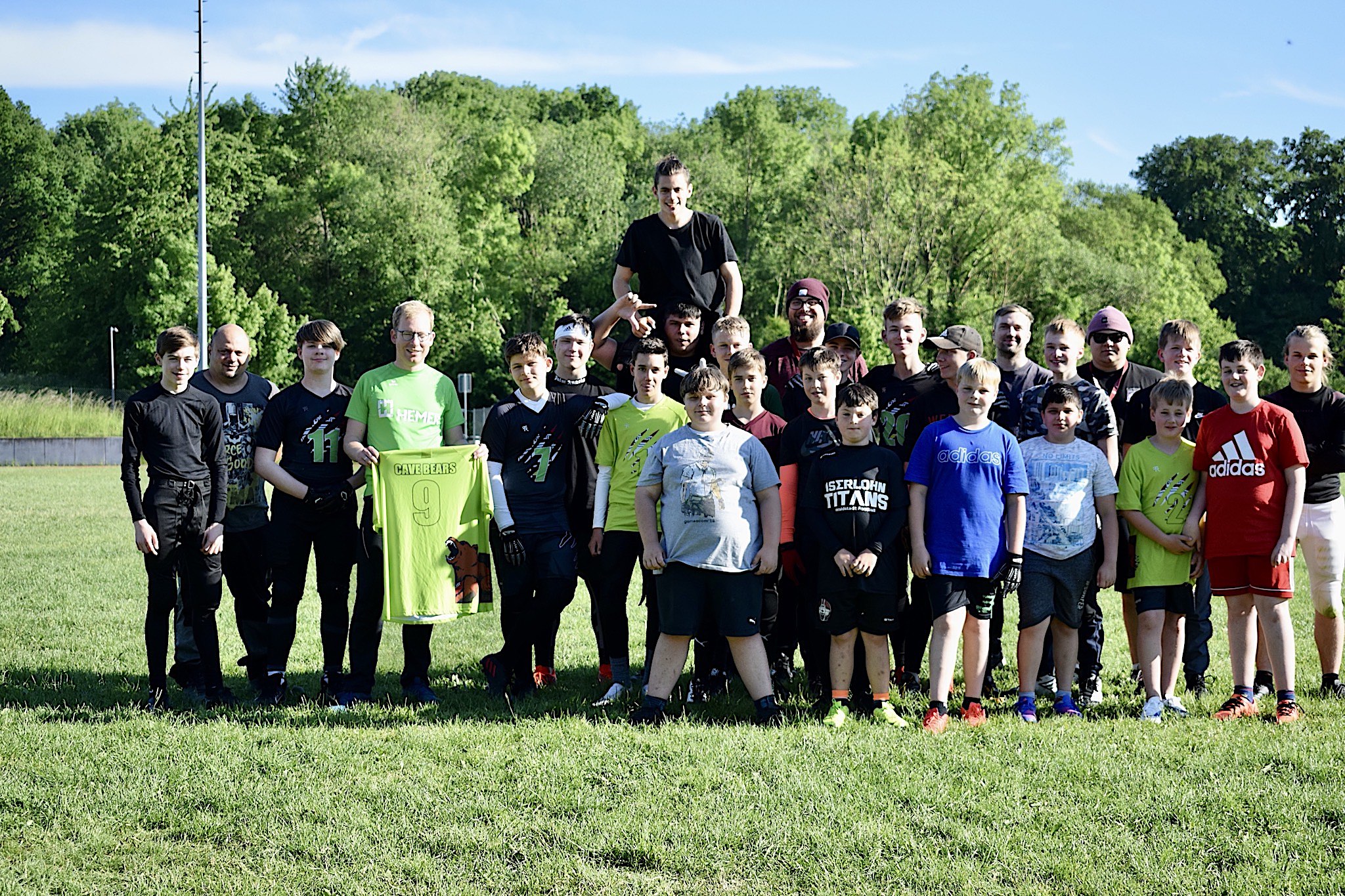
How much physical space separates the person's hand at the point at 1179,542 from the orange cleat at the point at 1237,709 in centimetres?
83

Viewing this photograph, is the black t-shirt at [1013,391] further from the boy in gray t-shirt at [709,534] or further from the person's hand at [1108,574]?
the boy in gray t-shirt at [709,534]

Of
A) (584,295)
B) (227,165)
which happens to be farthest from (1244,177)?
(227,165)

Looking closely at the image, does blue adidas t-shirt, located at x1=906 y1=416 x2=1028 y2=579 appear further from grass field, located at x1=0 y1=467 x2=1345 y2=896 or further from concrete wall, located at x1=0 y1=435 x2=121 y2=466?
concrete wall, located at x1=0 y1=435 x2=121 y2=466

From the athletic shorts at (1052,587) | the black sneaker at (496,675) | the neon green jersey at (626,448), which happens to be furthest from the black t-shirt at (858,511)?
the black sneaker at (496,675)

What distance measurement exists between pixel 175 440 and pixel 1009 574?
15.1 feet

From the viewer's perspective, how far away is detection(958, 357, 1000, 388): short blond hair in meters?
6.08

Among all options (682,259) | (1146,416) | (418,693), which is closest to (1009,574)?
(1146,416)

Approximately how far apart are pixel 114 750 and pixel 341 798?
1.43m

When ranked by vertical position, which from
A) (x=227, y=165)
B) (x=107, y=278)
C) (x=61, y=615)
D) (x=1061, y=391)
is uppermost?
(x=227, y=165)

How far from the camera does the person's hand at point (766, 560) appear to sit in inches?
239

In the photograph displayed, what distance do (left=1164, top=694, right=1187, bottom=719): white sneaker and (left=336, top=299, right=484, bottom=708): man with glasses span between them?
410 cm

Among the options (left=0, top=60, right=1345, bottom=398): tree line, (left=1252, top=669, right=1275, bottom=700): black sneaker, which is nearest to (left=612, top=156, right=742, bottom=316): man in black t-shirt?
(left=1252, top=669, right=1275, bottom=700): black sneaker

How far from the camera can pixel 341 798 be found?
491 centimetres

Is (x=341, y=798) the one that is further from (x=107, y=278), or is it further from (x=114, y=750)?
Answer: (x=107, y=278)
